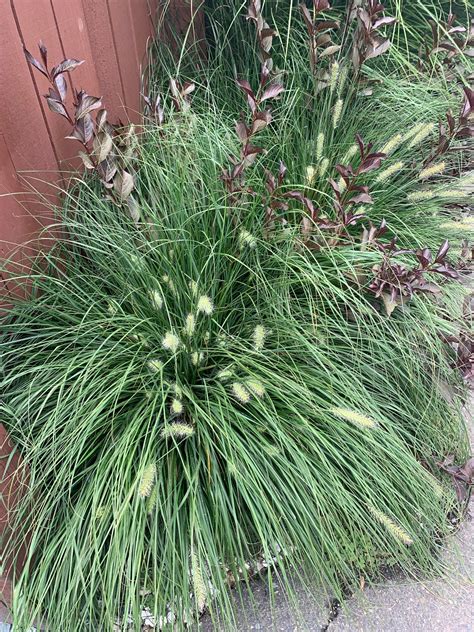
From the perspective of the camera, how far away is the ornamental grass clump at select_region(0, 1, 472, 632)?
1.34 m

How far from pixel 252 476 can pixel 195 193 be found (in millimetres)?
925

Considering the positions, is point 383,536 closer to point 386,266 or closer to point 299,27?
point 386,266

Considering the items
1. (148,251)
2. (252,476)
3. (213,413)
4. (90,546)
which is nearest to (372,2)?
(148,251)

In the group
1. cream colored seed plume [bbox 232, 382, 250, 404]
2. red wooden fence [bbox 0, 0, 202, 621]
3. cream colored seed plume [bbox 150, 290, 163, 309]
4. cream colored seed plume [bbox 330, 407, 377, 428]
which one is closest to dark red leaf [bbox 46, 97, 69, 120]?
red wooden fence [bbox 0, 0, 202, 621]

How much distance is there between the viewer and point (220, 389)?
1.52m

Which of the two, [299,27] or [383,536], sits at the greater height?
[299,27]

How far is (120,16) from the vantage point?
80.5 inches

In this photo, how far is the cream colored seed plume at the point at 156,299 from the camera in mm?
1487

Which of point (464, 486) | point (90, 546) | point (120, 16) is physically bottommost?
point (464, 486)

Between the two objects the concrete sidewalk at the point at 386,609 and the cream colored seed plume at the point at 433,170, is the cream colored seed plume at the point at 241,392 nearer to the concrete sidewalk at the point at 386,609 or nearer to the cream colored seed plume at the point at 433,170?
the concrete sidewalk at the point at 386,609

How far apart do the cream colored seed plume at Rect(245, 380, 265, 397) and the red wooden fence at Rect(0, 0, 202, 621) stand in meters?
0.64

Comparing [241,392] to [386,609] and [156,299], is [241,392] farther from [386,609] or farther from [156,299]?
[386,609]

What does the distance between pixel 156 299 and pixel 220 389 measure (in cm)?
→ 32

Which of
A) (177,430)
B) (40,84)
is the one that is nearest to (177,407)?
(177,430)
